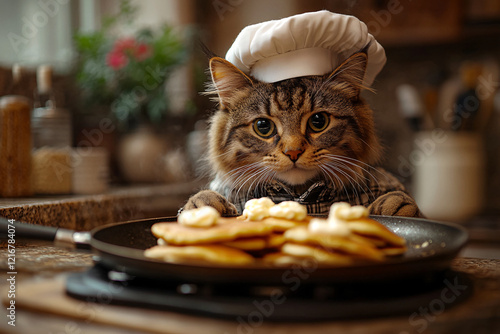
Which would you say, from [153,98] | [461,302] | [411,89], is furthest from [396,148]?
[461,302]

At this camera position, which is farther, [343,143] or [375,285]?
[343,143]

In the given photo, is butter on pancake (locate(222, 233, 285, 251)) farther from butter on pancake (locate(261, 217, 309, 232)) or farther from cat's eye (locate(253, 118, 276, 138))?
cat's eye (locate(253, 118, 276, 138))

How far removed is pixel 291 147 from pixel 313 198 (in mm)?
122

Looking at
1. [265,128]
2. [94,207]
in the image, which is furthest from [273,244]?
[94,207]

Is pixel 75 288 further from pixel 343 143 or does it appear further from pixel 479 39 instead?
pixel 479 39

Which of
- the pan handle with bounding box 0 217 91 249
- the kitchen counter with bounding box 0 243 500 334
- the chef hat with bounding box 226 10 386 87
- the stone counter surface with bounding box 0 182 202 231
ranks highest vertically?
the chef hat with bounding box 226 10 386 87

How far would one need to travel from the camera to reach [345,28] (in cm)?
94

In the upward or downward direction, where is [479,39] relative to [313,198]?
upward

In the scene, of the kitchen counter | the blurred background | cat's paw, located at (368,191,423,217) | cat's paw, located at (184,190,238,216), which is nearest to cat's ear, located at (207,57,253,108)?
cat's paw, located at (184,190,238,216)

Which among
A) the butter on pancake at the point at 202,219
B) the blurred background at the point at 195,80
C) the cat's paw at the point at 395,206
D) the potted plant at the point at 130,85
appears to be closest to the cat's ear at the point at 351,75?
the cat's paw at the point at 395,206

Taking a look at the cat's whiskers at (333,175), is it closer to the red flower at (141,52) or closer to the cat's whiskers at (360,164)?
the cat's whiskers at (360,164)

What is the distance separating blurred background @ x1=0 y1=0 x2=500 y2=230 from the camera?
2172 mm

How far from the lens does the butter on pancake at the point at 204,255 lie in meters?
0.56

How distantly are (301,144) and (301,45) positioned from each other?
0.65 feet
